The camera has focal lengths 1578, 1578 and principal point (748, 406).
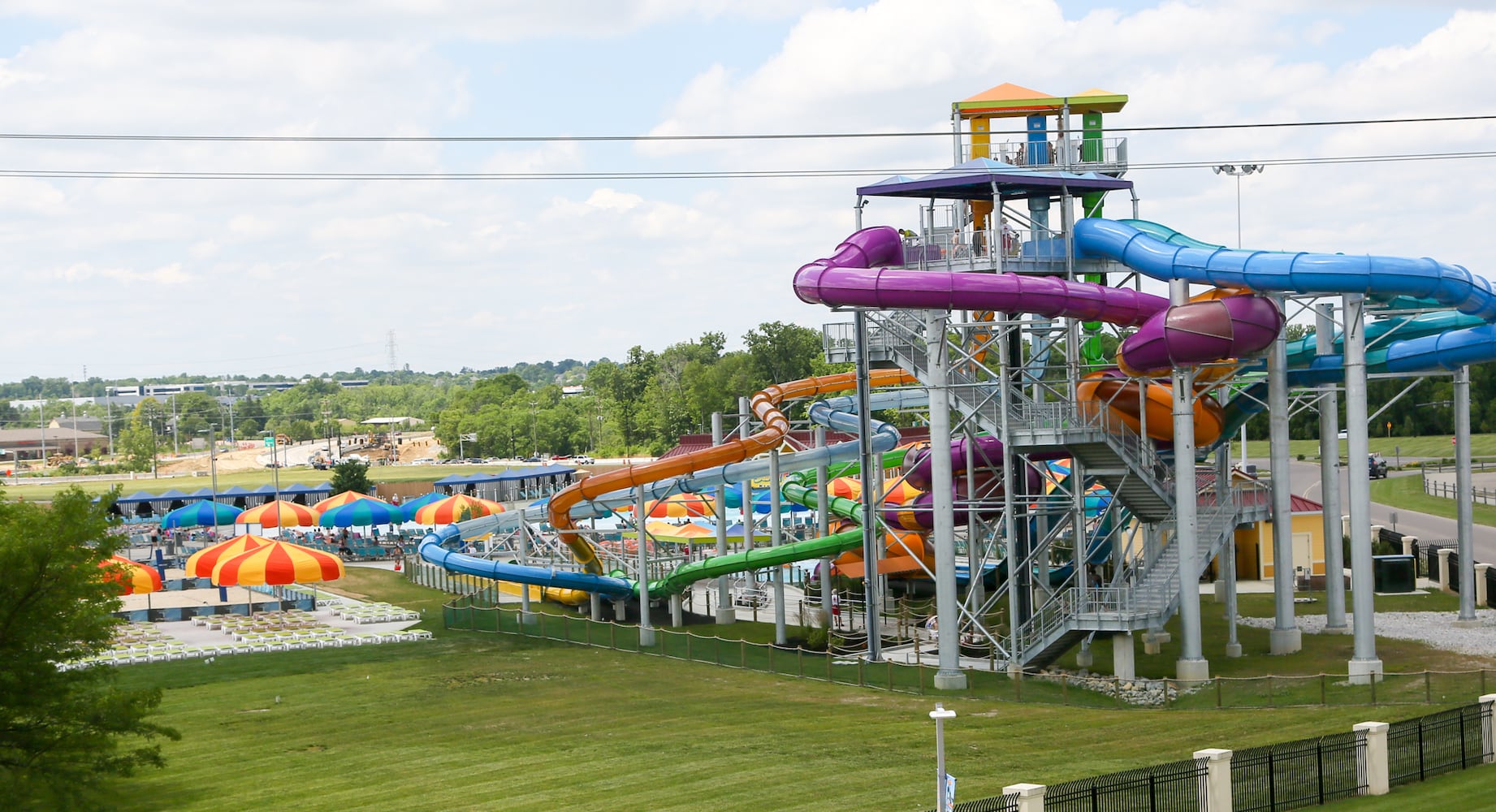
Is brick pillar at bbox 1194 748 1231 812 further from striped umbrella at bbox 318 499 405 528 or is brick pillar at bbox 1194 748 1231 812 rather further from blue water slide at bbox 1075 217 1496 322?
striped umbrella at bbox 318 499 405 528

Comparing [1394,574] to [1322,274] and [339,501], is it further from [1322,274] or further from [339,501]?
[339,501]

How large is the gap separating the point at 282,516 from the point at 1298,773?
193ft

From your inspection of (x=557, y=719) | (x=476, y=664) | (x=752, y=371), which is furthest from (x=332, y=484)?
(x=557, y=719)

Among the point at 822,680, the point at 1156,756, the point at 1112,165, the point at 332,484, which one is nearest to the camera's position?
the point at 1156,756

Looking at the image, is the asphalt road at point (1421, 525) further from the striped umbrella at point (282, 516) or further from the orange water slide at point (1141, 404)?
the striped umbrella at point (282, 516)

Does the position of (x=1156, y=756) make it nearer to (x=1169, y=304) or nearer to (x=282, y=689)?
(x=1169, y=304)

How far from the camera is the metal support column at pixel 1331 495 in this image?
40.6 metres

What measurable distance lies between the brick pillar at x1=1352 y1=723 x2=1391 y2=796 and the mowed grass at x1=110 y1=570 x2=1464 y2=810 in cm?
331

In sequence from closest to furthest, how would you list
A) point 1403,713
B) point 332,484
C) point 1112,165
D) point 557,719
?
1. point 1403,713
2. point 557,719
3. point 1112,165
4. point 332,484

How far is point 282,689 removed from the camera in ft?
123

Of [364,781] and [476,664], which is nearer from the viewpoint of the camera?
[364,781]

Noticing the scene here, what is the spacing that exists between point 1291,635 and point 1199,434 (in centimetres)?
574

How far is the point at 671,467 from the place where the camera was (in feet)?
146

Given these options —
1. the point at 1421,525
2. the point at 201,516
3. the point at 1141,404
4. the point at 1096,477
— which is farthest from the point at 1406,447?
the point at 1141,404
